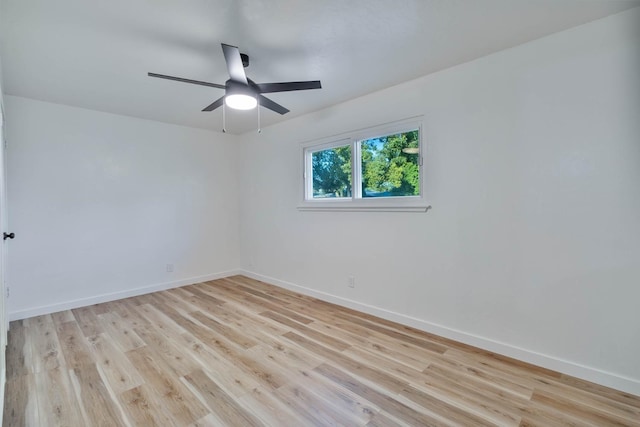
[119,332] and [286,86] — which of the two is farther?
[119,332]

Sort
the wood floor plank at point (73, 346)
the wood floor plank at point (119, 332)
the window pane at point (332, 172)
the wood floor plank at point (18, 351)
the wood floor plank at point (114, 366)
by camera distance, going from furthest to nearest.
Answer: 1. the window pane at point (332, 172)
2. the wood floor plank at point (119, 332)
3. the wood floor plank at point (73, 346)
4. the wood floor plank at point (18, 351)
5. the wood floor plank at point (114, 366)

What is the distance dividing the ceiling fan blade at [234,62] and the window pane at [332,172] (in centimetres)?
166

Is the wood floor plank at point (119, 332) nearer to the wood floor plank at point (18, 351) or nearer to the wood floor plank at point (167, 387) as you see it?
the wood floor plank at point (167, 387)

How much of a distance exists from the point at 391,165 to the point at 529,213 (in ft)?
4.29

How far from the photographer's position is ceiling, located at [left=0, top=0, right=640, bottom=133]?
176cm

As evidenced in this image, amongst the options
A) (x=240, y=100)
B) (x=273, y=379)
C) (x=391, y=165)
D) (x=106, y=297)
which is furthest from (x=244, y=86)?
(x=106, y=297)

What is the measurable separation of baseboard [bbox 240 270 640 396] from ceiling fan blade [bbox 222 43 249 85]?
8.29 ft

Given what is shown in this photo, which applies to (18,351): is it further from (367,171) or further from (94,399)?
(367,171)

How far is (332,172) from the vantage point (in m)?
3.70

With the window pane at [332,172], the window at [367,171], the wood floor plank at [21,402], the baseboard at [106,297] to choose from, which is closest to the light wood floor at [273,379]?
the wood floor plank at [21,402]

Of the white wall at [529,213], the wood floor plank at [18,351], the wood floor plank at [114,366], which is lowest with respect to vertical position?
the wood floor plank at [114,366]

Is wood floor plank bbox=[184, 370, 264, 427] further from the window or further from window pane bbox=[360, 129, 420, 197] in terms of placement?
window pane bbox=[360, 129, 420, 197]

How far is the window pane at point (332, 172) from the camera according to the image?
3.50 m

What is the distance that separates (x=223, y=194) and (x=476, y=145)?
12.5 ft
